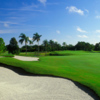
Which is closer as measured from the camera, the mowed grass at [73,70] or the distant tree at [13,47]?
the mowed grass at [73,70]

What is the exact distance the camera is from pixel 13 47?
62438 mm

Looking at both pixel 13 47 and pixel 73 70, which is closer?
pixel 73 70

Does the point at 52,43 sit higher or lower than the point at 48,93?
higher

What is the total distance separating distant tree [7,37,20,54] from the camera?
202 ft

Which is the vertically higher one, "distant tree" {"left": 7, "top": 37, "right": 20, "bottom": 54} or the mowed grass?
"distant tree" {"left": 7, "top": 37, "right": 20, "bottom": 54}

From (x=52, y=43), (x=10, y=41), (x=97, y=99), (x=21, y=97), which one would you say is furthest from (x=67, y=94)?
(x=52, y=43)

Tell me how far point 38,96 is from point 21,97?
1064 mm

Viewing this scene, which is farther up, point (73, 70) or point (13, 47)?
point (13, 47)

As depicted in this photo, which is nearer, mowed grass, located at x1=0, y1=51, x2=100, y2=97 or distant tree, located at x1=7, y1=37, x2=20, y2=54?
mowed grass, located at x1=0, y1=51, x2=100, y2=97

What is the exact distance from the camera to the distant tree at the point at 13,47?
6155cm

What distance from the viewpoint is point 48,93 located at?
765cm

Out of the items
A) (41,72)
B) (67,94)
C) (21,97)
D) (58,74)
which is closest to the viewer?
(21,97)

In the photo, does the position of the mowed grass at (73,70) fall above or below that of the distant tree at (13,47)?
below

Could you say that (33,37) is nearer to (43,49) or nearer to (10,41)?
(10,41)
